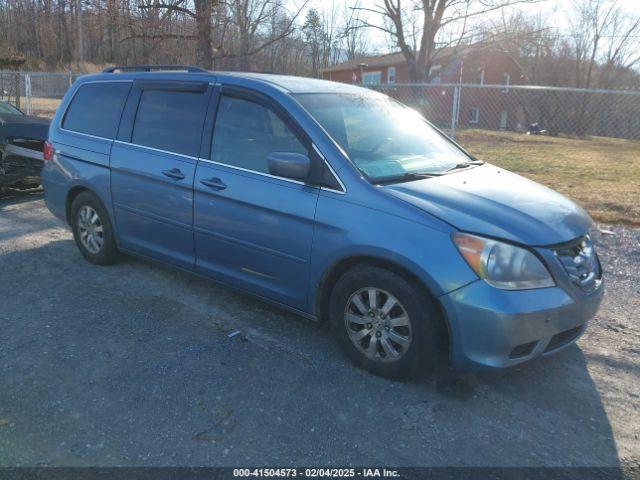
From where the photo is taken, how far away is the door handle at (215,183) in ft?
13.5

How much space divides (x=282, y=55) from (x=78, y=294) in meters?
41.4

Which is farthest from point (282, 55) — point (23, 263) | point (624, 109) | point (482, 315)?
point (482, 315)

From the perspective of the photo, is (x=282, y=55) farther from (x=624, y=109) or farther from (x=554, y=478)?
(x=554, y=478)

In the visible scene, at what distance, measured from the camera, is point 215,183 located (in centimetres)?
416

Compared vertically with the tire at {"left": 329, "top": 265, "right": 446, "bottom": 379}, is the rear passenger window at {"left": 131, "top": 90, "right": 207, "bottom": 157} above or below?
above

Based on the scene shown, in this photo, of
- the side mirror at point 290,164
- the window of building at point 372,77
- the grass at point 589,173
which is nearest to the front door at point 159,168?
the side mirror at point 290,164

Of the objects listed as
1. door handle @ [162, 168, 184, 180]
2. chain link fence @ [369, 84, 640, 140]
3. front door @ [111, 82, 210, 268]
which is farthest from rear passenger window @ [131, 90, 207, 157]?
chain link fence @ [369, 84, 640, 140]

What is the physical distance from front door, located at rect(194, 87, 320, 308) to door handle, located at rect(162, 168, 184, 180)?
19cm

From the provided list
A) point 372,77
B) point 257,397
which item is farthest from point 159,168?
point 372,77

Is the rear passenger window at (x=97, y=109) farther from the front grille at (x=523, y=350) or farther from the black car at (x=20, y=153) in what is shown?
the front grille at (x=523, y=350)

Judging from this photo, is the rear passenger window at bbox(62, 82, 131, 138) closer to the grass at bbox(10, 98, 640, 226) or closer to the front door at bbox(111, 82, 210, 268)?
the front door at bbox(111, 82, 210, 268)

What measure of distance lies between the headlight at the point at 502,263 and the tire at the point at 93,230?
3.52 metres

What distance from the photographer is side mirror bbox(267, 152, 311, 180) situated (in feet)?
11.9

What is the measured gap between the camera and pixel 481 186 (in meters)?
3.74
